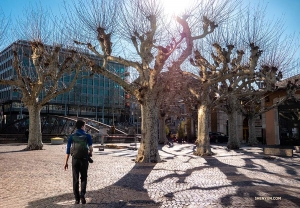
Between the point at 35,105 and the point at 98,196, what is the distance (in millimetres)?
14777

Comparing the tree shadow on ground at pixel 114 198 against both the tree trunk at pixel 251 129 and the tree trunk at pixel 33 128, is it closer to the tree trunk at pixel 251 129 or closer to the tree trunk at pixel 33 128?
→ the tree trunk at pixel 33 128

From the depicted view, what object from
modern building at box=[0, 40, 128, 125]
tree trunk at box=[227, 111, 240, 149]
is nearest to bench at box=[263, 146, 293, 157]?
tree trunk at box=[227, 111, 240, 149]

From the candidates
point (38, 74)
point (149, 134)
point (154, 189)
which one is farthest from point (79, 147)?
point (38, 74)

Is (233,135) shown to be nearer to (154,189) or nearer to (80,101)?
(154,189)

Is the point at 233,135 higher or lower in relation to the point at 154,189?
higher

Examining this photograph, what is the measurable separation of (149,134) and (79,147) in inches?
291

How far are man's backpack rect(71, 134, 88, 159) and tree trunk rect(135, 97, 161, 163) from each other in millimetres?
7313

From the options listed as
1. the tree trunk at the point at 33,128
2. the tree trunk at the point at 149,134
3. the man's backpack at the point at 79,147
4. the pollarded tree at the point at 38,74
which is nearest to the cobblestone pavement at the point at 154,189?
the man's backpack at the point at 79,147

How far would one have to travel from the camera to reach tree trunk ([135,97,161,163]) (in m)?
12.5

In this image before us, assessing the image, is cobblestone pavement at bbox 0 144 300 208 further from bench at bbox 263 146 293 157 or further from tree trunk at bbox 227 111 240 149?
tree trunk at bbox 227 111 240 149

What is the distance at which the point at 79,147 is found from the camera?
526 cm

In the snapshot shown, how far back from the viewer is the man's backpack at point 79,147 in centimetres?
523

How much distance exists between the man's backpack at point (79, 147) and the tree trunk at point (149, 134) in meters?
7.31

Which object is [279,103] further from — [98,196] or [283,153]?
[98,196]
